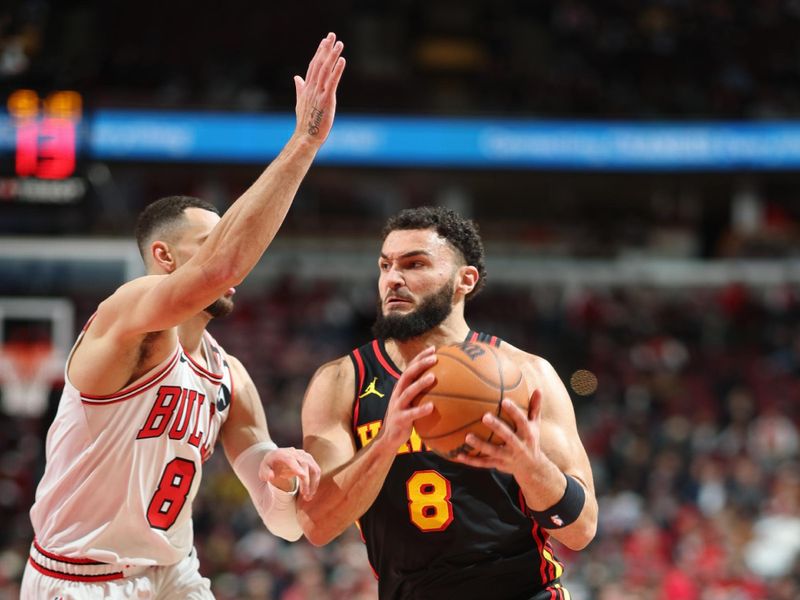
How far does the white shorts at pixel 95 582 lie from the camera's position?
13.2ft

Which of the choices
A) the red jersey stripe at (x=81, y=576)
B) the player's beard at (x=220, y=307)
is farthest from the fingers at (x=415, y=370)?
the red jersey stripe at (x=81, y=576)

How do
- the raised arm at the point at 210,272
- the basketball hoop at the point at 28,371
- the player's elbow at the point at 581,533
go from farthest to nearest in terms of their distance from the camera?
the basketball hoop at the point at 28,371, the player's elbow at the point at 581,533, the raised arm at the point at 210,272

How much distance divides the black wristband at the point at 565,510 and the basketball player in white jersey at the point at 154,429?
0.81 metres

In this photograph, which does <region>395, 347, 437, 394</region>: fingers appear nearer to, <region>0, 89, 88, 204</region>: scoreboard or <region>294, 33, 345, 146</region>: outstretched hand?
<region>294, 33, 345, 146</region>: outstretched hand

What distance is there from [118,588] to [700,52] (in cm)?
2054

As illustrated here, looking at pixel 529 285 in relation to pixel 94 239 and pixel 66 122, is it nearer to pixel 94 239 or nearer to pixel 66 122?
pixel 94 239

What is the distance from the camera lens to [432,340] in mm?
4113

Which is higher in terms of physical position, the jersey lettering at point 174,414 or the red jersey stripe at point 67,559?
the jersey lettering at point 174,414

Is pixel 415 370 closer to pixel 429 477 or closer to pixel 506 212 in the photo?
pixel 429 477

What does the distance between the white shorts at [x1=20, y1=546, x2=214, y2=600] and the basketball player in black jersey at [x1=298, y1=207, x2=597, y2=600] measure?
2.29 ft

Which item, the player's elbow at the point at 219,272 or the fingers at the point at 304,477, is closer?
the player's elbow at the point at 219,272

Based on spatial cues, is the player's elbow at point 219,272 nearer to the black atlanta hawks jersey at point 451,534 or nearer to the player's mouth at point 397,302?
the player's mouth at point 397,302

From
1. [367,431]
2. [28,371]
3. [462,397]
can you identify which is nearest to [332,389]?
[367,431]

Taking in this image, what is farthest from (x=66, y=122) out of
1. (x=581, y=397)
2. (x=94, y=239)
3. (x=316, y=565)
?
(x=581, y=397)
